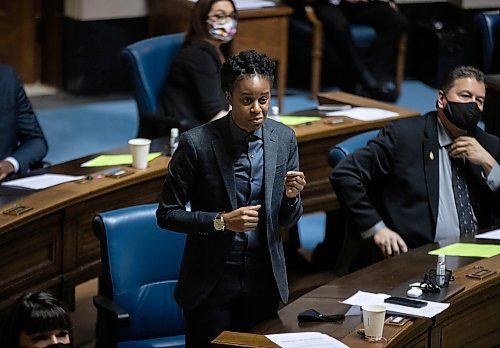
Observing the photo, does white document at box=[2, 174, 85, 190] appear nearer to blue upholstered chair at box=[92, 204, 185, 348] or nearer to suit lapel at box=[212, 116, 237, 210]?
blue upholstered chair at box=[92, 204, 185, 348]

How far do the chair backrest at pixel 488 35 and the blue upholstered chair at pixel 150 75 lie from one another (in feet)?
8.33

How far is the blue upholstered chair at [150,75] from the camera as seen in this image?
6.41 m

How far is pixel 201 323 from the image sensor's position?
385cm

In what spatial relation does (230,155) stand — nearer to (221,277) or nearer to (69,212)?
(221,277)

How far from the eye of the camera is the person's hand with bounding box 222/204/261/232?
11.8 ft

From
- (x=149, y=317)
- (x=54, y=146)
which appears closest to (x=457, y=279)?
(x=149, y=317)

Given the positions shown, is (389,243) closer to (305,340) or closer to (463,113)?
(463,113)

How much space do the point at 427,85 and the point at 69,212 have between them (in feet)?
20.1

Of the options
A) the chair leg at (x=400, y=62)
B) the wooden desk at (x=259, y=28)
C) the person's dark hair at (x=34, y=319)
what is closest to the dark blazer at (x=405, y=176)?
the person's dark hair at (x=34, y=319)

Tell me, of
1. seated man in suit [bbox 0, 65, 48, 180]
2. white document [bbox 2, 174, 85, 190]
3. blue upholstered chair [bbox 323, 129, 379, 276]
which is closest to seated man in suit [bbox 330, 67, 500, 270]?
blue upholstered chair [bbox 323, 129, 379, 276]

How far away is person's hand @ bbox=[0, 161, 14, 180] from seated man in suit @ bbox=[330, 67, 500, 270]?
157 cm

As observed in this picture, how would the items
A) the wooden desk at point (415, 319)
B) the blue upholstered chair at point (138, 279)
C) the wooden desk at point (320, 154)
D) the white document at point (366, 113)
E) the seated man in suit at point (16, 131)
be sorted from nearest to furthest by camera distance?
the wooden desk at point (415, 319) < the blue upholstered chair at point (138, 279) < the seated man in suit at point (16, 131) < the wooden desk at point (320, 154) < the white document at point (366, 113)

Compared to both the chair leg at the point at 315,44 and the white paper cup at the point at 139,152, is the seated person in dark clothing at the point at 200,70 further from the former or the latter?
the chair leg at the point at 315,44

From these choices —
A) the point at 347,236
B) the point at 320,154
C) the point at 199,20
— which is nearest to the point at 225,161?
the point at 347,236
